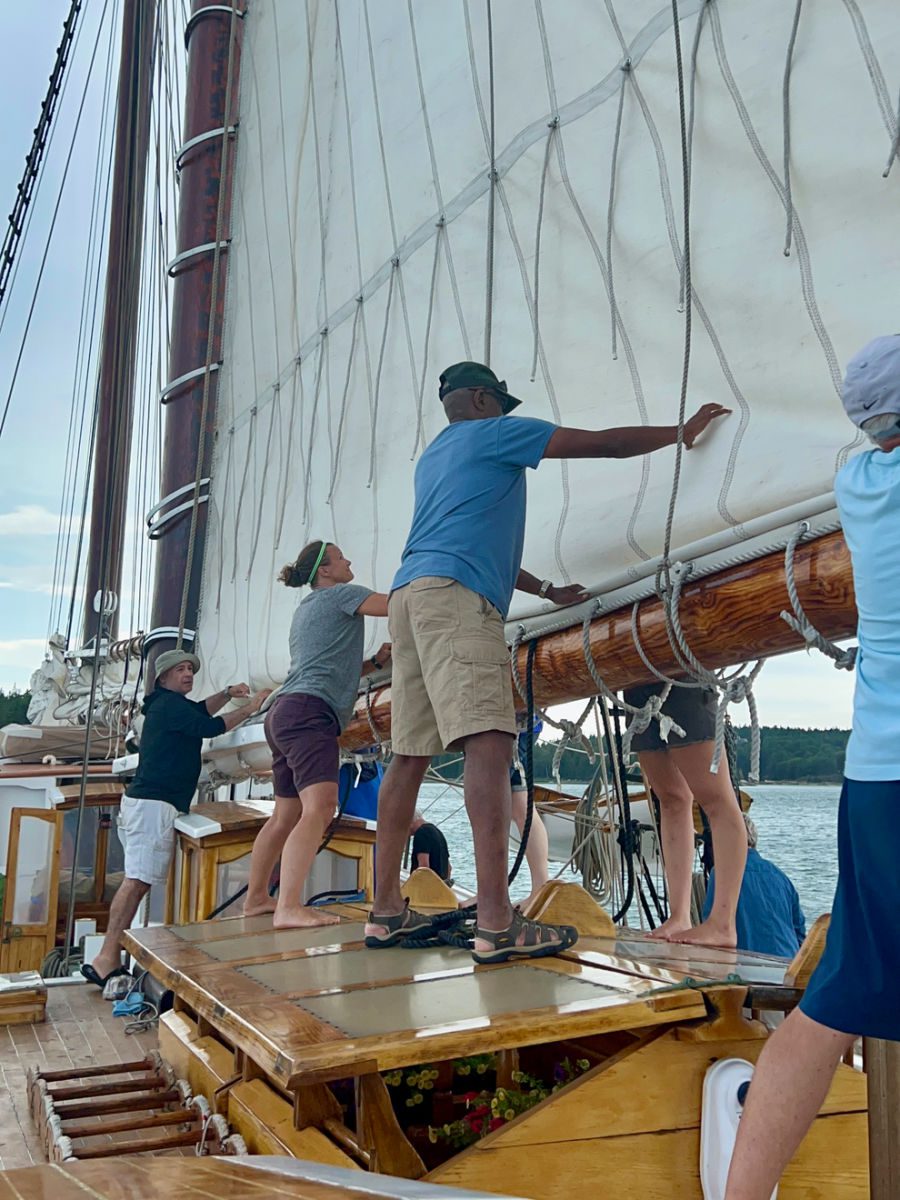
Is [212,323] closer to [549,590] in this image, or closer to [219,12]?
[219,12]

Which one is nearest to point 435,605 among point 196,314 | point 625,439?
point 625,439

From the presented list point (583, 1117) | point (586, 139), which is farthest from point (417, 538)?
point (583, 1117)

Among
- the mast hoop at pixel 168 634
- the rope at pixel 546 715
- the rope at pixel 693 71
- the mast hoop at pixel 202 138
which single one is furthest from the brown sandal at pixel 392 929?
the mast hoop at pixel 202 138

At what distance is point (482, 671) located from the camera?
224 centimetres

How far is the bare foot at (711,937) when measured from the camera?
2490 millimetres

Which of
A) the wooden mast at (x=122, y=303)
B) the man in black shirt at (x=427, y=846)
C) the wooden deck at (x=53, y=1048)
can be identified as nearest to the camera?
Result: the wooden deck at (x=53, y=1048)

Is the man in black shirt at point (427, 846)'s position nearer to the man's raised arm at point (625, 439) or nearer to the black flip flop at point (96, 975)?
the black flip flop at point (96, 975)

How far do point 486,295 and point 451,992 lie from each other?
1.61m

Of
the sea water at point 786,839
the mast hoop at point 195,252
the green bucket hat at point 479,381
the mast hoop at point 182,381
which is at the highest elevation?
the mast hoop at point 195,252

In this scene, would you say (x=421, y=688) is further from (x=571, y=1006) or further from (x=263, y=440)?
(x=263, y=440)

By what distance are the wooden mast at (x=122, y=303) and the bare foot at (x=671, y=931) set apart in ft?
19.5

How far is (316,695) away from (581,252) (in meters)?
1.54

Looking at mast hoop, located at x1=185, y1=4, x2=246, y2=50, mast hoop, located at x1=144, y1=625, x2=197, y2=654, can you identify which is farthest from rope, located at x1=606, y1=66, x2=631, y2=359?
mast hoop, located at x1=185, y1=4, x2=246, y2=50

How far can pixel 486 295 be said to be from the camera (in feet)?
8.79
